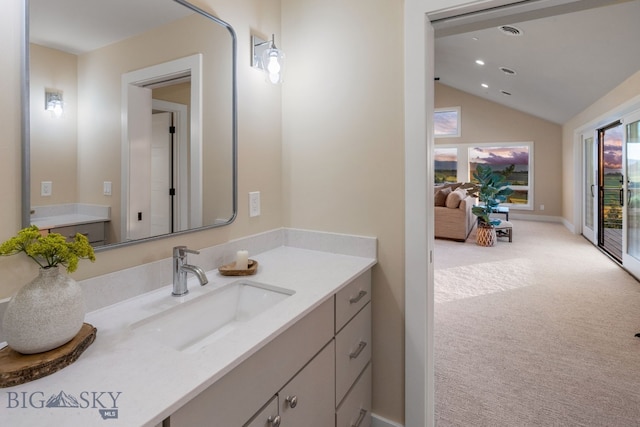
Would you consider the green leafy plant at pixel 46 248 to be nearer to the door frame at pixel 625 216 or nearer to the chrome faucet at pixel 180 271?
the chrome faucet at pixel 180 271

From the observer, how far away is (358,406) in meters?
1.52

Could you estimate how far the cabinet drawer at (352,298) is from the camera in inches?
52.9

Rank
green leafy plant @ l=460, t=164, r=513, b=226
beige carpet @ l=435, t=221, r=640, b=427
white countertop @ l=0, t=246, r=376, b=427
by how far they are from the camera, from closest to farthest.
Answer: white countertop @ l=0, t=246, r=376, b=427
beige carpet @ l=435, t=221, r=640, b=427
green leafy plant @ l=460, t=164, r=513, b=226

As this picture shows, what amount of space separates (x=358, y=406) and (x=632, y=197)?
4.69m

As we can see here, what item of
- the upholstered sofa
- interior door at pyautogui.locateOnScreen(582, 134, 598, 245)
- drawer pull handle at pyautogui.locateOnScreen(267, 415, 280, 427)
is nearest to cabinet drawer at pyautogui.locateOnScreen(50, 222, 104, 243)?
drawer pull handle at pyautogui.locateOnScreen(267, 415, 280, 427)

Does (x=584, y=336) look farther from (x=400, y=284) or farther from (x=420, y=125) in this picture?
(x=420, y=125)

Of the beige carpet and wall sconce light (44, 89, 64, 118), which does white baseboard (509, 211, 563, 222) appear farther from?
wall sconce light (44, 89, 64, 118)

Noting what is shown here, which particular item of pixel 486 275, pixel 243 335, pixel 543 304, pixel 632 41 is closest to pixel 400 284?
pixel 243 335

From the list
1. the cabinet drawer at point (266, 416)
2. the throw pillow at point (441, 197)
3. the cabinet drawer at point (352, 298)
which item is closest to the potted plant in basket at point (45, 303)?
the cabinet drawer at point (266, 416)

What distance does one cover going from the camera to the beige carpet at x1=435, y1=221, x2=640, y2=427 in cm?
189

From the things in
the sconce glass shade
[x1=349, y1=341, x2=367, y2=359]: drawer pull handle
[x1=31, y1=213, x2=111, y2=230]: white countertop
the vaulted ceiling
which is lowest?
[x1=349, y1=341, x2=367, y2=359]: drawer pull handle

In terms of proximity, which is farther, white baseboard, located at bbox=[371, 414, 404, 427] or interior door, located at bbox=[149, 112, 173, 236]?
white baseboard, located at bbox=[371, 414, 404, 427]

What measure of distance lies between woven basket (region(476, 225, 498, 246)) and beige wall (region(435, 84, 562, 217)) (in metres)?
3.67

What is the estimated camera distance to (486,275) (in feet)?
13.9
